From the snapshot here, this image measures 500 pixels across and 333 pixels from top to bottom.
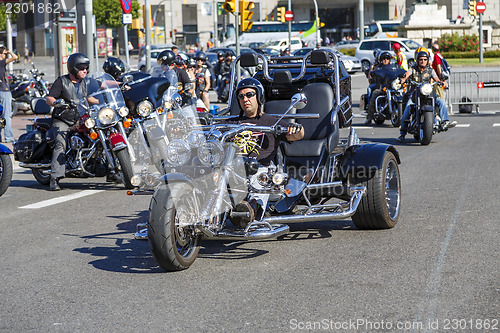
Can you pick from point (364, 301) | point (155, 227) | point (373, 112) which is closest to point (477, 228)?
point (364, 301)

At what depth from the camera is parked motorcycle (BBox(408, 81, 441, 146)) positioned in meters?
14.8

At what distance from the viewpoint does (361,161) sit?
7504 mm

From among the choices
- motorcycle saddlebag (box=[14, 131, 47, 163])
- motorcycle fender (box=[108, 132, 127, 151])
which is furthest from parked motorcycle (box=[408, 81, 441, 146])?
motorcycle saddlebag (box=[14, 131, 47, 163])

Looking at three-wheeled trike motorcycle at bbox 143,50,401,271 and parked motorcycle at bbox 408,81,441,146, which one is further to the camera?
parked motorcycle at bbox 408,81,441,146

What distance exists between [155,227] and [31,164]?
5.98 meters

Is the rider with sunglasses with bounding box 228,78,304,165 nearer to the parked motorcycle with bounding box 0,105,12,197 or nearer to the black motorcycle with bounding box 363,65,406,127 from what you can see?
the parked motorcycle with bounding box 0,105,12,197

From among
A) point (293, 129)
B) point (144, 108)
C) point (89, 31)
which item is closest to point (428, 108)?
point (144, 108)

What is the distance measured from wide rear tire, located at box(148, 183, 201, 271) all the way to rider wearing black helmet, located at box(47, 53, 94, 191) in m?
5.18

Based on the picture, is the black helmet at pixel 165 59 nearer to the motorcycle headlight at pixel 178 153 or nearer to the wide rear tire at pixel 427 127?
the wide rear tire at pixel 427 127

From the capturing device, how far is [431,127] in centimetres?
1484

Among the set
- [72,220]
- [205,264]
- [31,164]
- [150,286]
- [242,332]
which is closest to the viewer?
[242,332]

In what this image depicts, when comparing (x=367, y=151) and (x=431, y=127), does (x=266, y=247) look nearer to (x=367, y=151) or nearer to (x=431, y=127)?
(x=367, y=151)

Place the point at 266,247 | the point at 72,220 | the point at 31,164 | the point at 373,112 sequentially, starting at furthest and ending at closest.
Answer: the point at 373,112
the point at 31,164
the point at 72,220
the point at 266,247

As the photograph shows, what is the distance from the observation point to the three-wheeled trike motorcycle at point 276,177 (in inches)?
244
